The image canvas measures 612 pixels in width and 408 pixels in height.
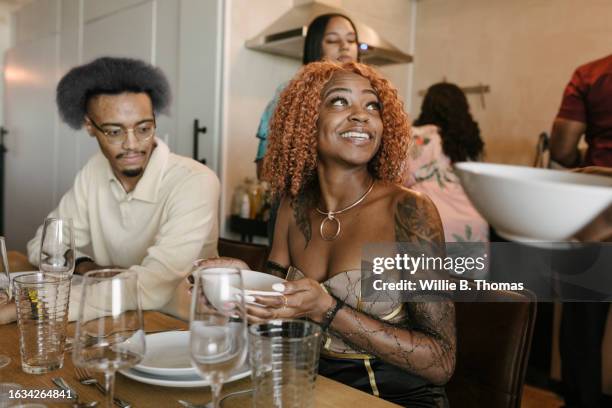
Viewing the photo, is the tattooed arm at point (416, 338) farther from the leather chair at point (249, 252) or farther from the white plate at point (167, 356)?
the leather chair at point (249, 252)

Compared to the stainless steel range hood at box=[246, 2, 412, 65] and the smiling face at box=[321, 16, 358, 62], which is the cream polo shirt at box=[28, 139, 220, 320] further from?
the stainless steel range hood at box=[246, 2, 412, 65]

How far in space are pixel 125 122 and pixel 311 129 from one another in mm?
641

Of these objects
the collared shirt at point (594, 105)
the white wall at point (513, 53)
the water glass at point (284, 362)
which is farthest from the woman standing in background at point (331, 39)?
the white wall at point (513, 53)

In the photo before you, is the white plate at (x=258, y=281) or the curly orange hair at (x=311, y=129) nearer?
the white plate at (x=258, y=281)

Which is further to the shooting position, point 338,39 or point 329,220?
point 338,39

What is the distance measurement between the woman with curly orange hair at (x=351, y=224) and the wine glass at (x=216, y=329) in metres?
0.25

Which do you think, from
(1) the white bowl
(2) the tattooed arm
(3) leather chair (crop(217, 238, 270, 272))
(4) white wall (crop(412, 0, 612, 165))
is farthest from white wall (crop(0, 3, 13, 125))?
(1) the white bowl

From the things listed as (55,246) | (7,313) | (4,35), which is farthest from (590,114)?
(4,35)

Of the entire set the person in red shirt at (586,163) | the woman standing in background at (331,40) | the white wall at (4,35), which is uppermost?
the white wall at (4,35)

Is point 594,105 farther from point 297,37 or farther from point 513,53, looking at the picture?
point 513,53

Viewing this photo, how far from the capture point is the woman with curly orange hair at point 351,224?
1048 mm

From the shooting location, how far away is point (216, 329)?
24.7 inches

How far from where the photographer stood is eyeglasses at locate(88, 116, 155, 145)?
1.65 metres

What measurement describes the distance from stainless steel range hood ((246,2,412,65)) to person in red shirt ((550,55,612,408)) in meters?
1.21
